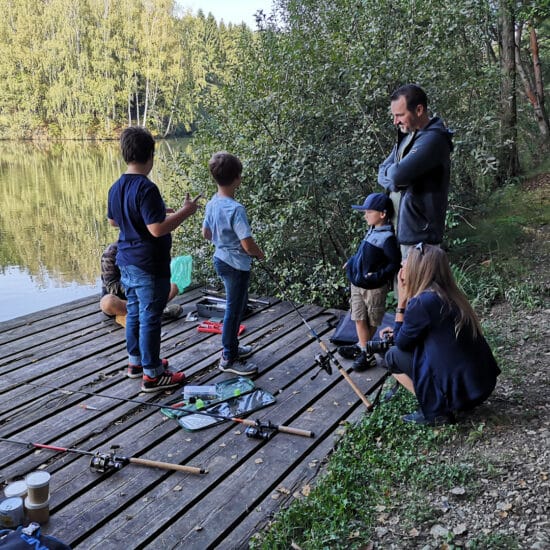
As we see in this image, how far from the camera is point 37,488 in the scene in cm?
236

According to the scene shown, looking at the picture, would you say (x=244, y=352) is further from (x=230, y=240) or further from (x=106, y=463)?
(x=106, y=463)

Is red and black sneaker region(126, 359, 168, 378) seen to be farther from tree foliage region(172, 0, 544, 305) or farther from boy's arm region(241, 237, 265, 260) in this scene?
tree foliage region(172, 0, 544, 305)

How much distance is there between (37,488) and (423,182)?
257 cm

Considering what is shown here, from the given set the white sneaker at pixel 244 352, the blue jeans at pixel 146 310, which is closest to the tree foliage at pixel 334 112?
the white sneaker at pixel 244 352

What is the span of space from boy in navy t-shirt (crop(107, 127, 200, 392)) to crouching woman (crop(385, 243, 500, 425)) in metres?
1.47

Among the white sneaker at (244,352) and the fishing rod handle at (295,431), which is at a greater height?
the white sneaker at (244,352)

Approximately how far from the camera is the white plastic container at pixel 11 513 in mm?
2227

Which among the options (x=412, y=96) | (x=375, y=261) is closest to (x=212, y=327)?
(x=375, y=261)

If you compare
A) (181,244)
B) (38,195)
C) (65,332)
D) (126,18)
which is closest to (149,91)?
Answer: (126,18)

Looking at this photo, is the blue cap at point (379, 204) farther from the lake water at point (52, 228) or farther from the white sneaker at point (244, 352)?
the lake water at point (52, 228)

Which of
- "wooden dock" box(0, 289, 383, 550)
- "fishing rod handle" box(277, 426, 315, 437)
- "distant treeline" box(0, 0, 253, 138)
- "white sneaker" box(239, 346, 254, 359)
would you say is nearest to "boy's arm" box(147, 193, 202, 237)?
"wooden dock" box(0, 289, 383, 550)

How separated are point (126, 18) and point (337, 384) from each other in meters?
29.0

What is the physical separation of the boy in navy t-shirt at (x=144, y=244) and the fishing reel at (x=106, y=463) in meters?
0.82

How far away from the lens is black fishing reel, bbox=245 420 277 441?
301 centimetres
